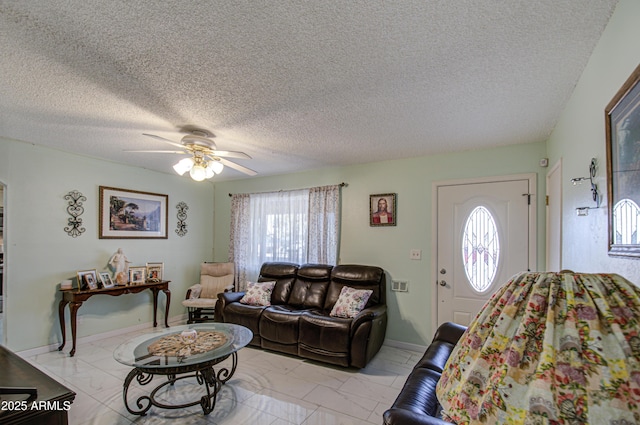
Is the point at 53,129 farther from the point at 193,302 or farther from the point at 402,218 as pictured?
the point at 402,218

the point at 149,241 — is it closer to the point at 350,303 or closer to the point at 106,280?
the point at 106,280

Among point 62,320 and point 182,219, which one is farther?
point 182,219

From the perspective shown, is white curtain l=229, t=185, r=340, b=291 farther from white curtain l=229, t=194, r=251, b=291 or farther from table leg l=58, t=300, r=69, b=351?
table leg l=58, t=300, r=69, b=351

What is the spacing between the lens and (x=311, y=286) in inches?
165

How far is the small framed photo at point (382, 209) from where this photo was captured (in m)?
4.02

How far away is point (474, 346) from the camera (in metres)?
0.65

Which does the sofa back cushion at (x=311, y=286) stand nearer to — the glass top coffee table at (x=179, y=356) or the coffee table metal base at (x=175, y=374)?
the glass top coffee table at (x=179, y=356)

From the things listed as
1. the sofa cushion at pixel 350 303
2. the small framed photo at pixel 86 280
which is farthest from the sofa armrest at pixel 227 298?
the small framed photo at pixel 86 280

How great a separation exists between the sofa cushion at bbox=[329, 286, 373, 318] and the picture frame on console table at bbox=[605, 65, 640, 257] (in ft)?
8.28

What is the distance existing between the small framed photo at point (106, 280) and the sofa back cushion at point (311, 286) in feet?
7.75

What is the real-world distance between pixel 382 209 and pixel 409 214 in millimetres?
365

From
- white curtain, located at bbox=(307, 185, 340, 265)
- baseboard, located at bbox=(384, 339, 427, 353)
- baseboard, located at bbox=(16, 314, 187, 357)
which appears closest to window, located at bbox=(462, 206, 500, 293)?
baseboard, located at bbox=(384, 339, 427, 353)

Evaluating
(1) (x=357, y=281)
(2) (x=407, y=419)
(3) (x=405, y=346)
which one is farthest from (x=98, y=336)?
(2) (x=407, y=419)

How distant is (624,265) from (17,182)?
16.9 feet
